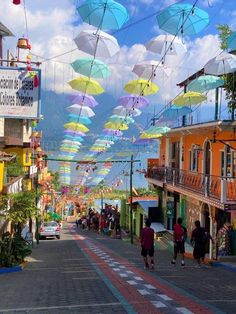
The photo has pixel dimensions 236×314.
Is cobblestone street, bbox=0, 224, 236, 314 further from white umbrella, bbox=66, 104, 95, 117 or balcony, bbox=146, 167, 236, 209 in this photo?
white umbrella, bbox=66, 104, 95, 117

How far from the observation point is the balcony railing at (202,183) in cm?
2056

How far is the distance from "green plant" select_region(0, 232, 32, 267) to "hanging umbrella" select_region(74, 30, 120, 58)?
7228 mm

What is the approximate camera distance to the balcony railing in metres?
20.6

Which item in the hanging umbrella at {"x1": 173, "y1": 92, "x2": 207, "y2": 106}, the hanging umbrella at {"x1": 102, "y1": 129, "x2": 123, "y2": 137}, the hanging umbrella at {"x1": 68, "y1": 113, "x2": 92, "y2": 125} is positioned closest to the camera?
the hanging umbrella at {"x1": 173, "y1": 92, "x2": 207, "y2": 106}

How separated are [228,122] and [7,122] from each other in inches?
752

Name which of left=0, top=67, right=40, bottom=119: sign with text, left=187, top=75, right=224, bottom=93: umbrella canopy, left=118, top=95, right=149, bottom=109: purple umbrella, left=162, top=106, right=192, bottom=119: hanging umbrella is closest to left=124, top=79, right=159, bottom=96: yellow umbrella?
left=187, top=75, right=224, bottom=93: umbrella canopy

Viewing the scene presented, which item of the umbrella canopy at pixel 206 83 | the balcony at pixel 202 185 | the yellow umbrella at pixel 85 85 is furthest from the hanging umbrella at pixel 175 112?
the yellow umbrella at pixel 85 85

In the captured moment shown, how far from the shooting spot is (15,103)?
12430 mm

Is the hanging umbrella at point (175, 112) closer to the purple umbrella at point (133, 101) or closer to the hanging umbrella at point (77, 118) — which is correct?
the purple umbrella at point (133, 101)

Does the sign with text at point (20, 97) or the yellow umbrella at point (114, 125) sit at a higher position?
the yellow umbrella at point (114, 125)

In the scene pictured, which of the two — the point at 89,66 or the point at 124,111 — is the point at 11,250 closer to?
the point at 89,66

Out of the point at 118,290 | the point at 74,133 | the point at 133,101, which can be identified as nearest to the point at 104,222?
the point at 74,133

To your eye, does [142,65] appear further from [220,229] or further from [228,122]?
[220,229]

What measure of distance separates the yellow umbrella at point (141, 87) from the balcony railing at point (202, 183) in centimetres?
491
